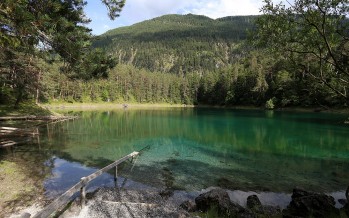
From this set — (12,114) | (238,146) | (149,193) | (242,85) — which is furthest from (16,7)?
(242,85)

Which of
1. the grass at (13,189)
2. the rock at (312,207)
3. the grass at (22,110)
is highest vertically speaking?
the grass at (22,110)

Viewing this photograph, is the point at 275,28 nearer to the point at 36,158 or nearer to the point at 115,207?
A: the point at 115,207

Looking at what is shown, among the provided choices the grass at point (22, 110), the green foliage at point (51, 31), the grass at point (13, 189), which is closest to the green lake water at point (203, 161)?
the grass at point (13, 189)

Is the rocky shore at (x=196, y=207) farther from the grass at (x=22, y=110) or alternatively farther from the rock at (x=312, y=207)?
the grass at (x=22, y=110)

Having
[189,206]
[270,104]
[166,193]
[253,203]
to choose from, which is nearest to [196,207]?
[189,206]

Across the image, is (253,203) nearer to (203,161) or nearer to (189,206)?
(189,206)

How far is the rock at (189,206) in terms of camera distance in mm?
13969

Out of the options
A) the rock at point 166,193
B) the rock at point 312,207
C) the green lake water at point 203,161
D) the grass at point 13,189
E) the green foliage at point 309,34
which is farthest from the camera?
the green lake water at point 203,161

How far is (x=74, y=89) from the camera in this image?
452ft

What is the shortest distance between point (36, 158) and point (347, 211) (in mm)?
23195

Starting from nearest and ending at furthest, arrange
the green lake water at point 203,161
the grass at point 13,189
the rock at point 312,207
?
the rock at point 312,207 < the grass at point 13,189 < the green lake water at point 203,161

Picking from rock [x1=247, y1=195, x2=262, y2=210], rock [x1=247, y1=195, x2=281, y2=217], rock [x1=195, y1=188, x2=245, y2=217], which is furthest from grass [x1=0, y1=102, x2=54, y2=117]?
rock [x1=247, y1=195, x2=281, y2=217]

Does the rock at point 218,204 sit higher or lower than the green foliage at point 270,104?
higher

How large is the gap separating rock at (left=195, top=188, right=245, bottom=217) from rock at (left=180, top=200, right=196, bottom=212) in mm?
274
